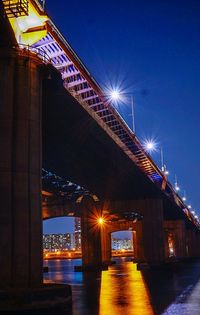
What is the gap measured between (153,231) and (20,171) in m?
49.0

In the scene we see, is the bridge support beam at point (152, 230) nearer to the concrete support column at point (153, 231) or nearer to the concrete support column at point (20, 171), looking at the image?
the concrete support column at point (153, 231)

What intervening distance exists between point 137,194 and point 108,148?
91.3 ft

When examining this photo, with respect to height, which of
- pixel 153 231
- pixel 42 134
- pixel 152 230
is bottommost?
pixel 153 231

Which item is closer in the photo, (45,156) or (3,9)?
(3,9)

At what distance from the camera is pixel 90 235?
225 ft

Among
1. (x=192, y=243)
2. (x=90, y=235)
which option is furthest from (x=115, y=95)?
(x=192, y=243)

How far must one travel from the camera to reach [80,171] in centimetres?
5153

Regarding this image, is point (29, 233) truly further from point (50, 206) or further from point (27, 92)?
point (50, 206)

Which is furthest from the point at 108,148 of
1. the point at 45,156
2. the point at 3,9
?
the point at 3,9

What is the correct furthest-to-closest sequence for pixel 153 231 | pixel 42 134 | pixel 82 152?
1. pixel 153 231
2. pixel 82 152
3. pixel 42 134

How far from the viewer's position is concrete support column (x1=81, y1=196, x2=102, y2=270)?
67875mm

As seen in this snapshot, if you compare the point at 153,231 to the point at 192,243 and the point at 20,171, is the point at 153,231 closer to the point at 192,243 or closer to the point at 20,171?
the point at 20,171

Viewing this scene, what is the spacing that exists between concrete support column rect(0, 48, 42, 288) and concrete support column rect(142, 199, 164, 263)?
46.9 metres

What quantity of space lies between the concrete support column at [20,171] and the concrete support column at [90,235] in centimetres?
4542
